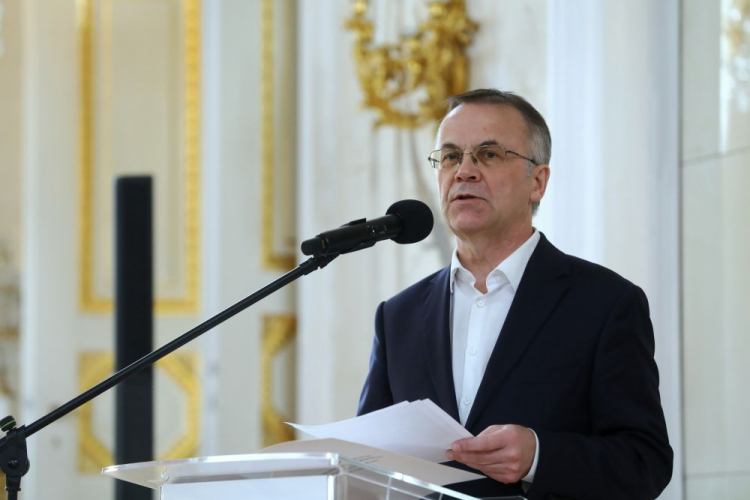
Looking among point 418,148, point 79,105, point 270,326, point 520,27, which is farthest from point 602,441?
point 79,105

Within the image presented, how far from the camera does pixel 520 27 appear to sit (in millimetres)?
3166

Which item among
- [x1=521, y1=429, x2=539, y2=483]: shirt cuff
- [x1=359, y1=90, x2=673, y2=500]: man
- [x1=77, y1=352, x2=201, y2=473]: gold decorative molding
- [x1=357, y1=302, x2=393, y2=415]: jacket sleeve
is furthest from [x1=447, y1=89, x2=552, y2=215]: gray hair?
[x1=77, y1=352, x2=201, y2=473]: gold decorative molding

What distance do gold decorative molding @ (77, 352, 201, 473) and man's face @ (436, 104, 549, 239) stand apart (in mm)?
2620

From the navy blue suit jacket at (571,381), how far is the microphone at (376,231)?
27cm

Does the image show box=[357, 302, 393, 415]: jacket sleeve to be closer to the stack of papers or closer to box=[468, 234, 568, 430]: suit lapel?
box=[468, 234, 568, 430]: suit lapel

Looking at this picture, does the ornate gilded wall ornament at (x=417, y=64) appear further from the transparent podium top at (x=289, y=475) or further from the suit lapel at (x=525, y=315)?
the transparent podium top at (x=289, y=475)

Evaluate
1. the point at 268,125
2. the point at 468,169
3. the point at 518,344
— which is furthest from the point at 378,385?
the point at 268,125

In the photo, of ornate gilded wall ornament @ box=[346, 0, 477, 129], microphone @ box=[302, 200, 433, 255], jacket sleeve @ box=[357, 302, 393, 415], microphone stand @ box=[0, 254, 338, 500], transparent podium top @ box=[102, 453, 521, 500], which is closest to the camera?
transparent podium top @ box=[102, 453, 521, 500]

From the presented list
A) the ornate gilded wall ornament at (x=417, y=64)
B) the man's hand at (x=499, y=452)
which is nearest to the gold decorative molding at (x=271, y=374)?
the ornate gilded wall ornament at (x=417, y=64)

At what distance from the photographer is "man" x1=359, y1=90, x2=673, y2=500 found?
166 cm

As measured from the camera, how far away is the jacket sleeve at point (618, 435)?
1650mm

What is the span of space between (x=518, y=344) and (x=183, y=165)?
2.87 m

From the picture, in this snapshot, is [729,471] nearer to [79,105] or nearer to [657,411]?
[657,411]

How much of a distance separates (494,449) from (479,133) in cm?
64
